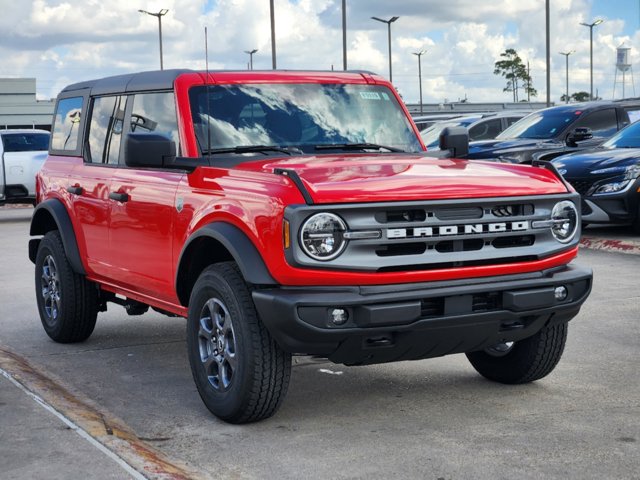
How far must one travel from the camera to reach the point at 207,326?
5.73m

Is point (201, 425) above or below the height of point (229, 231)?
below

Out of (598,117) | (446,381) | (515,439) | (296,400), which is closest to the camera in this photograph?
(515,439)

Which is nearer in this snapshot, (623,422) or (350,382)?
(623,422)

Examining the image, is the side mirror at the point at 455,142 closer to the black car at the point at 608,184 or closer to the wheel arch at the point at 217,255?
the wheel arch at the point at 217,255

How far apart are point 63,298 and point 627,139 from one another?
956 cm

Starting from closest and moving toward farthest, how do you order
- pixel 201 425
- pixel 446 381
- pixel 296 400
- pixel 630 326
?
pixel 201 425
pixel 296 400
pixel 446 381
pixel 630 326

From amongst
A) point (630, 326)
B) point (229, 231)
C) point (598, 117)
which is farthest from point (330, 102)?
point (598, 117)

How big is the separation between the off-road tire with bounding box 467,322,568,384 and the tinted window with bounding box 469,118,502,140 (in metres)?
16.5

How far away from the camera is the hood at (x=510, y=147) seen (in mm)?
16641

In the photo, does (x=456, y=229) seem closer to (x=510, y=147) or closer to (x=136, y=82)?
(x=136, y=82)

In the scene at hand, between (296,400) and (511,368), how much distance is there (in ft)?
4.05

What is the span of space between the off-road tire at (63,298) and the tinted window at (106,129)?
0.76 metres

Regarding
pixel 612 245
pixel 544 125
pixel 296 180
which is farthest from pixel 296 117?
pixel 544 125

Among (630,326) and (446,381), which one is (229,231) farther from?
(630,326)
